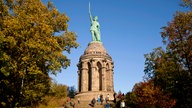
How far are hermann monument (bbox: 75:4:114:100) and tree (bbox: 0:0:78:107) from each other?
19.1 meters

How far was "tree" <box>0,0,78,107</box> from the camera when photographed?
1669cm

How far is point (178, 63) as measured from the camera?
23812 mm

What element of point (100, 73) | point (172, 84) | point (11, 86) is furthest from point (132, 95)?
point (100, 73)

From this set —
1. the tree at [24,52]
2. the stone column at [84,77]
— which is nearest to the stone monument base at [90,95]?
the stone column at [84,77]

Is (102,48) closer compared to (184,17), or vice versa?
(184,17)

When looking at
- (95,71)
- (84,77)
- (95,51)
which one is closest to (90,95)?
(84,77)

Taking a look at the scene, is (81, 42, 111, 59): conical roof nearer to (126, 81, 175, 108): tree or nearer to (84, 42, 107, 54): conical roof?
(84, 42, 107, 54): conical roof

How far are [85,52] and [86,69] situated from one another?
2.92 metres

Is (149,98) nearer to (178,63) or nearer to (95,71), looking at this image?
(178,63)

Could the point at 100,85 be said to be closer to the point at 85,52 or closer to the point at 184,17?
the point at 85,52

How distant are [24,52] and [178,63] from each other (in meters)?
13.8

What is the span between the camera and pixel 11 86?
61.9 ft

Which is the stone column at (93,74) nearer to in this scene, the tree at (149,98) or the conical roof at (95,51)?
the conical roof at (95,51)

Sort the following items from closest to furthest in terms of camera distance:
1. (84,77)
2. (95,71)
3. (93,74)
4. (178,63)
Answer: (178,63), (93,74), (95,71), (84,77)
